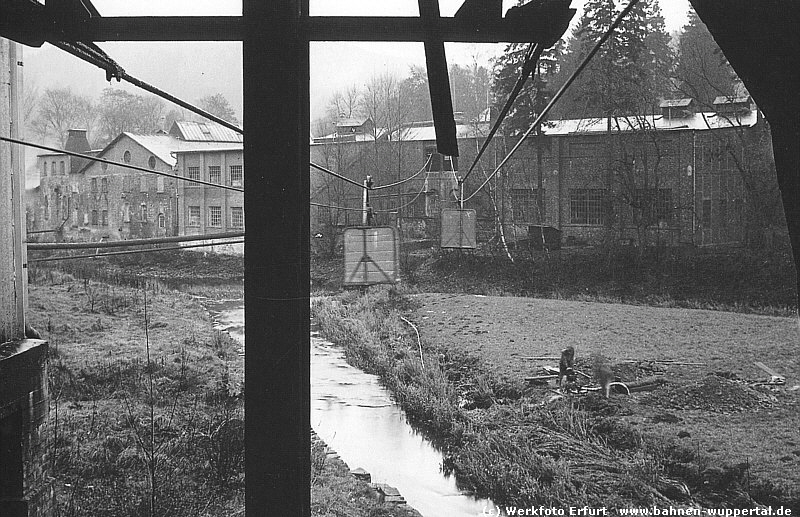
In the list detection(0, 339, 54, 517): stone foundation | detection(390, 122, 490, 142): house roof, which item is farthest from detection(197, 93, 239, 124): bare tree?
detection(0, 339, 54, 517): stone foundation

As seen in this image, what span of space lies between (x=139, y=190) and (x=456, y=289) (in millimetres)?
3997

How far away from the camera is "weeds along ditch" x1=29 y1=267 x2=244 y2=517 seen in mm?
6086

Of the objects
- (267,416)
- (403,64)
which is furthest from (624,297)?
(267,416)

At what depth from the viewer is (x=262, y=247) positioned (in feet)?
2.63

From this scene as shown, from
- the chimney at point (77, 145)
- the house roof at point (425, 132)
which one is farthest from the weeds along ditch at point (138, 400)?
the house roof at point (425, 132)

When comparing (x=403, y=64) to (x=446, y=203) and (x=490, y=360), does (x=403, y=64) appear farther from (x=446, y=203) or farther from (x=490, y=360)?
(x=490, y=360)

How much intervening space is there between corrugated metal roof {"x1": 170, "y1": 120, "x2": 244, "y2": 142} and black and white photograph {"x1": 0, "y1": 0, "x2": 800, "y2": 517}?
0.03m

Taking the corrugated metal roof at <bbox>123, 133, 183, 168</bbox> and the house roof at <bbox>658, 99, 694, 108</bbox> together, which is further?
the house roof at <bbox>658, 99, 694, 108</bbox>

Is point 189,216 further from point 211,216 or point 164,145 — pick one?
point 164,145

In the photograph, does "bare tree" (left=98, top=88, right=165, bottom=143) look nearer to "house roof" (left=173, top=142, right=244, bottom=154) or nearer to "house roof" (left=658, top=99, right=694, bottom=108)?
"house roof" (left=173, top=142, right=244, bottom=154)

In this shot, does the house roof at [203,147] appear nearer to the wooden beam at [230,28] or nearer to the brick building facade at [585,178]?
the brick building facade at [585,178]

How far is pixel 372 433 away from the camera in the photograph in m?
7.88

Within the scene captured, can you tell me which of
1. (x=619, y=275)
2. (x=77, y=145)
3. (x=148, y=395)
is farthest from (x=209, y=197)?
(x=619, y=275)

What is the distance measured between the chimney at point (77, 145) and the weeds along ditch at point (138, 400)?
141 cm
